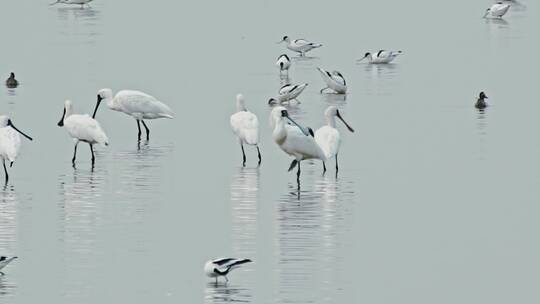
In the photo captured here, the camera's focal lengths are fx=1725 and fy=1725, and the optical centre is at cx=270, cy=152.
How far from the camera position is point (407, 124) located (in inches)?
1016

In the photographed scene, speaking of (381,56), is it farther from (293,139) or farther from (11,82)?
(293,139)

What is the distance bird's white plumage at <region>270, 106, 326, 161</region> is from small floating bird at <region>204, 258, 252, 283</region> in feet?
18.8

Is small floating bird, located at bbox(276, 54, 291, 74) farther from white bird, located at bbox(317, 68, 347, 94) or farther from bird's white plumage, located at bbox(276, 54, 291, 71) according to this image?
white bird, located at bbox(317, 68, 347, 94)

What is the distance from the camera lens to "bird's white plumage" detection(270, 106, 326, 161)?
65.6 ft

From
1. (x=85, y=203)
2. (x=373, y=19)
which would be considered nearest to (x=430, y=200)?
(x=85, y=203)

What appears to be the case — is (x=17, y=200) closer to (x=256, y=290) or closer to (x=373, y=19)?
(x=256, y=290)

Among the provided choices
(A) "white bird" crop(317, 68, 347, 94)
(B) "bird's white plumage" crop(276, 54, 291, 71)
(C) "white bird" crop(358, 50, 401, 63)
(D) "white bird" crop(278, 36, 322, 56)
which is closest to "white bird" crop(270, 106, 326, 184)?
(A) "white bird" crop(317, 68, 347, 94)

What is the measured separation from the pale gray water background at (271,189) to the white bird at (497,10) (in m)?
10.3

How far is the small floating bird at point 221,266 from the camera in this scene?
46.7 feet

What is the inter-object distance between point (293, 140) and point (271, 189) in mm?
706

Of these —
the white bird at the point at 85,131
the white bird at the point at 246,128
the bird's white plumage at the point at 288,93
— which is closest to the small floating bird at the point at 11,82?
the bird's white plumage at the point at 288,93

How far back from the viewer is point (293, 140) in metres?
20.0

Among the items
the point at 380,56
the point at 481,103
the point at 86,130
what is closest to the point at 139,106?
the point at 86,130

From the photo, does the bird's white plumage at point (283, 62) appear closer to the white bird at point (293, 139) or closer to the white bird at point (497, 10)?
the white bird at point (293, 139)
